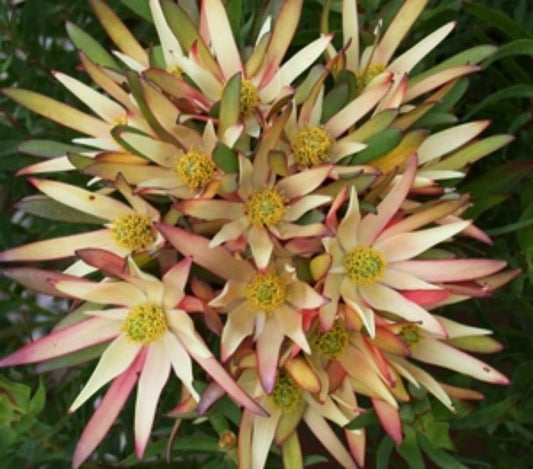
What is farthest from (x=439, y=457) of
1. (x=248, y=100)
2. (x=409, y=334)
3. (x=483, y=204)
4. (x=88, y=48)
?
(x=88, y=48)

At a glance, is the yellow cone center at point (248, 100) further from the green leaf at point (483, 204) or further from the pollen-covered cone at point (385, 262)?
the green leaf at point (483, 204)

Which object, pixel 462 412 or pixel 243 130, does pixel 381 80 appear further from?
pixel 462 412

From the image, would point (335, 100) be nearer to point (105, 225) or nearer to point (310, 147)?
point (310, 147)

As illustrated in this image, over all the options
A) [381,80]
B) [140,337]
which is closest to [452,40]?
[381,80]

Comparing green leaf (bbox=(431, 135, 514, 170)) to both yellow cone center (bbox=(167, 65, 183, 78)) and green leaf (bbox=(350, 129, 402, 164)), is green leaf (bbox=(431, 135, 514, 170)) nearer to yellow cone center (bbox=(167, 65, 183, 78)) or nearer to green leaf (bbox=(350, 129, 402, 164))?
green leaf (bbox=(350, 129, 402, 164))

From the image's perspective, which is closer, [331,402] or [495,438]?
[331,402]

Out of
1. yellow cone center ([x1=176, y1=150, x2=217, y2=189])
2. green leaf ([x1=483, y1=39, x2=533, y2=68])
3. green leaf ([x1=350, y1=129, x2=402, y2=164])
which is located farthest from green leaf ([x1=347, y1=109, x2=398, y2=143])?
green leaf ([x1=483, y1=39, x2=533, y2=68])
